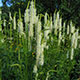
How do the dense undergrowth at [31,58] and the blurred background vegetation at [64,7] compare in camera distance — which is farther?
the blurred background vegetation at [64,7]

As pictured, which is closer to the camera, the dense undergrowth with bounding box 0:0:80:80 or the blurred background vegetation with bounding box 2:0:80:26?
the dense undergrowth with bounding box 0:0:80:80

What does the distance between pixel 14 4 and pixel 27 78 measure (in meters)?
7.91

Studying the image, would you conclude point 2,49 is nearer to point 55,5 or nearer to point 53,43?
point 53,43

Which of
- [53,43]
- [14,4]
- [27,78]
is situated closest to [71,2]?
[14,4]

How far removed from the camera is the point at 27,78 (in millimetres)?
2354

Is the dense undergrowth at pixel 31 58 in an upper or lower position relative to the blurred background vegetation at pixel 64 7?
lower

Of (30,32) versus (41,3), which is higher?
(41,3)

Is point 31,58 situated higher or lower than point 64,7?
lower

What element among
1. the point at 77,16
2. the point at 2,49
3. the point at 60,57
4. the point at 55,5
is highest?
the point at 55,5

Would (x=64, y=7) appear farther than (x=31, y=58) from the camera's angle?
Yes

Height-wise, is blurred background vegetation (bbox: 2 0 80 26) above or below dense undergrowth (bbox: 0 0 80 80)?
above

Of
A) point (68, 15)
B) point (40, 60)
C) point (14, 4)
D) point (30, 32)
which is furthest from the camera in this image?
point (14, 4)

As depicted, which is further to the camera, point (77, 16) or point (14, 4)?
point (14, 4)

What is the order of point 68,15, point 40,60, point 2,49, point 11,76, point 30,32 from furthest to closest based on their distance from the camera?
point 68,15
point 2,49
point 11,76
point 30,32
point 40,60
